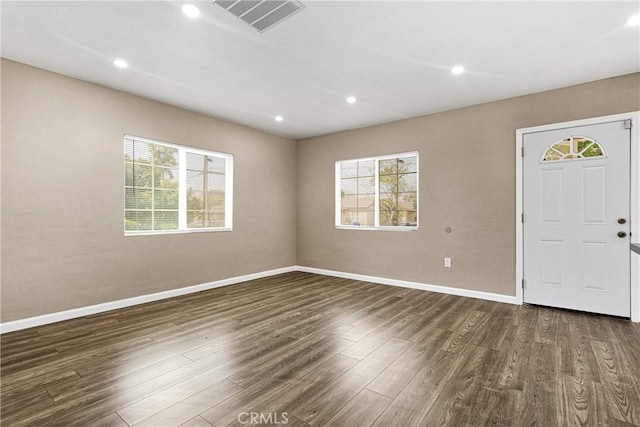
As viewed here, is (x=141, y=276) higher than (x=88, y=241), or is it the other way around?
(x=88, y=241)

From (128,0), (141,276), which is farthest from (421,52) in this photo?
(141,276)

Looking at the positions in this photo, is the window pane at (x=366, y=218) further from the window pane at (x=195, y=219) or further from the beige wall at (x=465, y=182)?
the window pane at (x=195, y=219)

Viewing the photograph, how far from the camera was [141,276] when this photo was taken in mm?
3883

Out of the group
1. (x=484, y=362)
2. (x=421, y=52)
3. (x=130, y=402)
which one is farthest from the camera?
(x=421, y=52)

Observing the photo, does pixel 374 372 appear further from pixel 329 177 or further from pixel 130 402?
pixel 329 177

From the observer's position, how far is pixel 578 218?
353 centimetres

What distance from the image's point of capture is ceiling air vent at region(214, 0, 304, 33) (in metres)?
2.14

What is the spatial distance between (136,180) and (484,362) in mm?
4317

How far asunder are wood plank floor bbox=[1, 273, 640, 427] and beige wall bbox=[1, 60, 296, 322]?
1.51ft

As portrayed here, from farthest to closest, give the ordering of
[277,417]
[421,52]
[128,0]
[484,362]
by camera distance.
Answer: [421,52]
[484,362]
[128,0]
[277,417]

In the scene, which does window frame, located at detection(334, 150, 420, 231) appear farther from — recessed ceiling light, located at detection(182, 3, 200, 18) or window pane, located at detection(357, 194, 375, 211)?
recessed ceiling light, located at detection(182, 3, 200, 18)

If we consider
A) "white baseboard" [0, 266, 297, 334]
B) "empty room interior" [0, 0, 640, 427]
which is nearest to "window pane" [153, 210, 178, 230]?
"empty room interior" [0, 0, 640, 427]

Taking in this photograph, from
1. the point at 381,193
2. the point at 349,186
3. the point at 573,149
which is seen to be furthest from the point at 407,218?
the point at 573,149

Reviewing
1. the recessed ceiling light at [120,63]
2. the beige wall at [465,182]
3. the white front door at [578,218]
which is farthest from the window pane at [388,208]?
the recessed ceiling light at [120,63]
